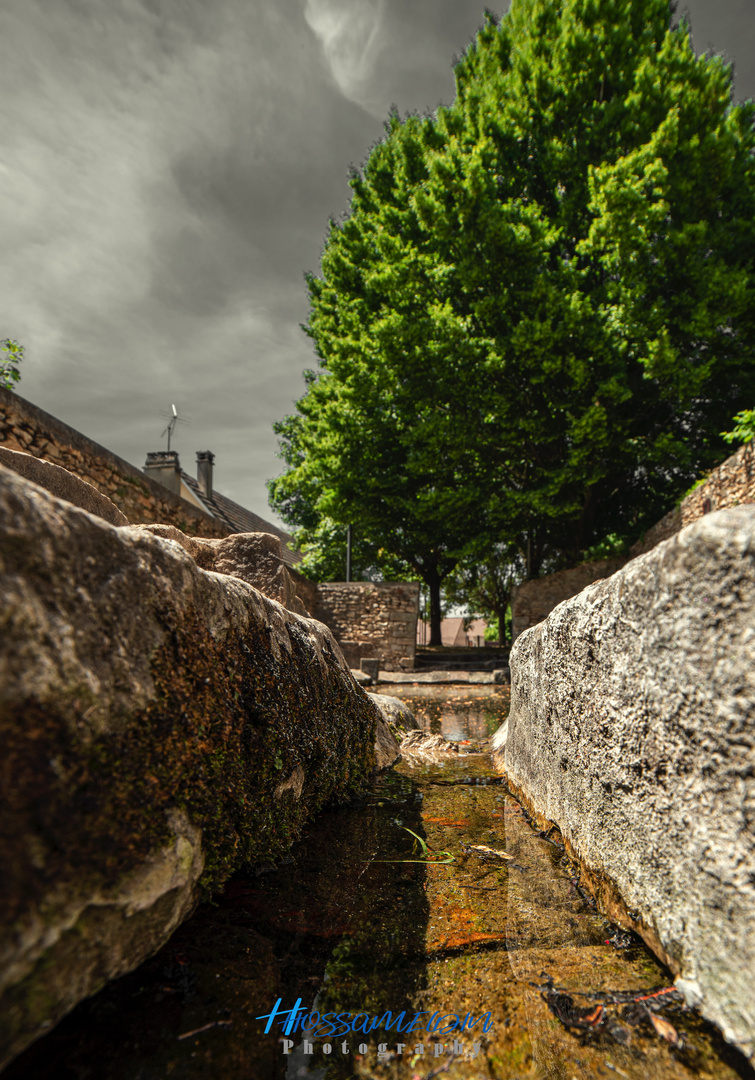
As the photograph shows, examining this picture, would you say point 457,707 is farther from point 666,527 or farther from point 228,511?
point 228,511

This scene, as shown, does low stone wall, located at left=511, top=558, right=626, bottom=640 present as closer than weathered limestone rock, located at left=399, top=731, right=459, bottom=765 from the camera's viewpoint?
No

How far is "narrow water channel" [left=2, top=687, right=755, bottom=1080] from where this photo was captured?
95cm

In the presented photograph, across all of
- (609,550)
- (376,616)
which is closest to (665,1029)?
(376,616)

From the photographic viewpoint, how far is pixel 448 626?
55.3 m

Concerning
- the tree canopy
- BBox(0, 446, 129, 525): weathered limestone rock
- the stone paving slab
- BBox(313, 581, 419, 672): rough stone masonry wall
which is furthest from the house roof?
BBox(0, 446, 129, 525): weathered limestone rock

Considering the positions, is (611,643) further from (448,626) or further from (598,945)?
(448,626)

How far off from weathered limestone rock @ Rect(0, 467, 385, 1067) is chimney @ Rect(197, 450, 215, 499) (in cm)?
2021

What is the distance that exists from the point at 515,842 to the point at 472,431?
39.0 ft

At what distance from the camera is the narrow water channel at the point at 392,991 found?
3.12 ft

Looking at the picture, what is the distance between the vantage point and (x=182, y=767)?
1.19 m

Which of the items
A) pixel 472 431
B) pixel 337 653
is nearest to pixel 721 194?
pixel 472 431

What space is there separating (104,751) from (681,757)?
1.29m

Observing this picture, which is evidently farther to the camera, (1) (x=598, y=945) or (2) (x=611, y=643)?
(2) (x=611, y=643)

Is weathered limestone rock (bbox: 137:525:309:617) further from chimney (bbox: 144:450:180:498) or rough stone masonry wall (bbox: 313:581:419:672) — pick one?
chimney (bbox: 144:450:180:498)
